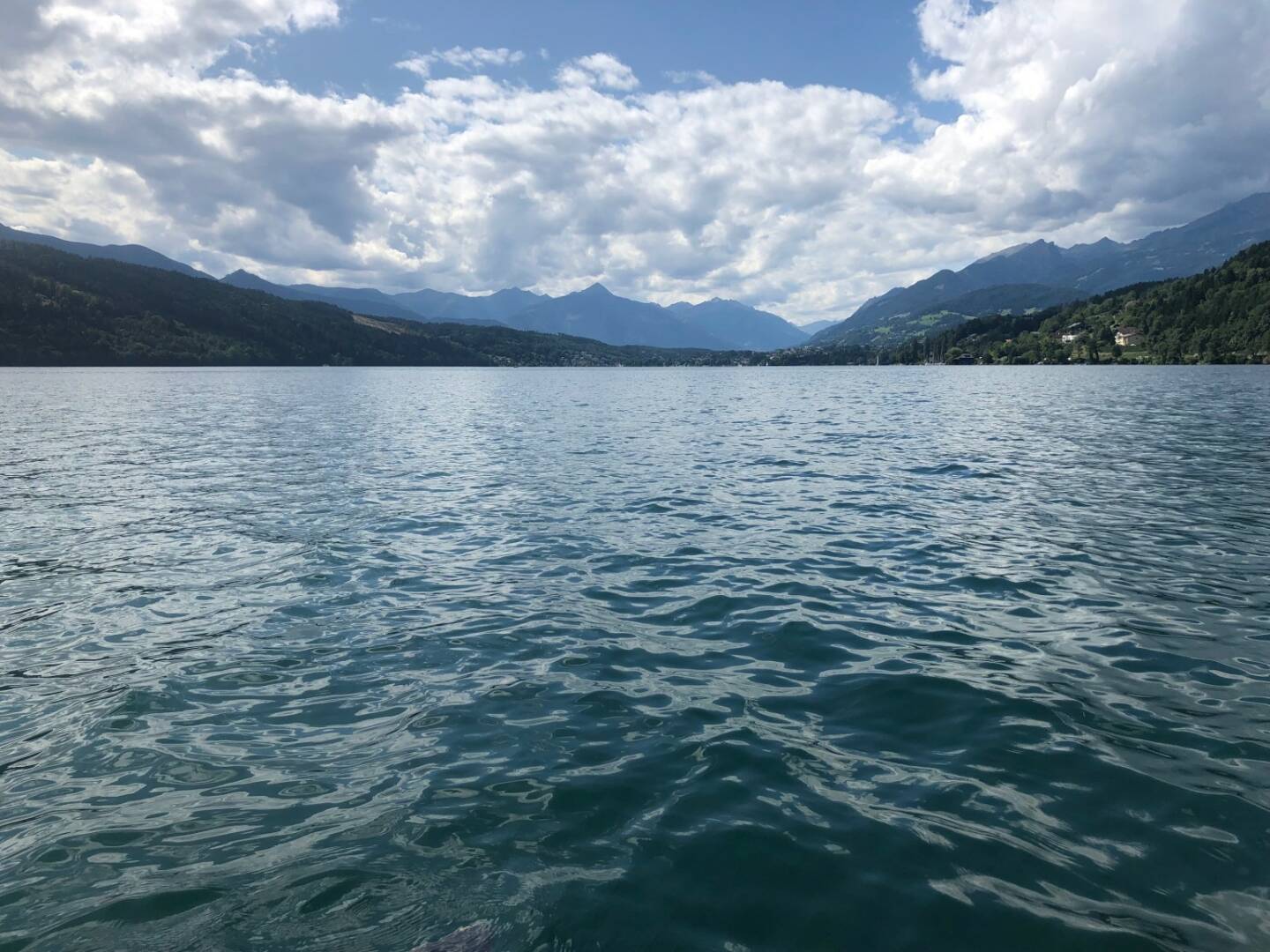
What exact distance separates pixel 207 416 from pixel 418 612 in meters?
61.0

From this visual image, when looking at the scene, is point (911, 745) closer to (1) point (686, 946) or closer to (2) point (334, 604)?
(1) point (686, 946)

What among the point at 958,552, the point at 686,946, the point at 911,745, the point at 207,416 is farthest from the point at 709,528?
the point at 207,416

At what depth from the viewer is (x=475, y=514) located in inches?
976

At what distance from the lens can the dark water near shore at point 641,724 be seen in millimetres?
6453

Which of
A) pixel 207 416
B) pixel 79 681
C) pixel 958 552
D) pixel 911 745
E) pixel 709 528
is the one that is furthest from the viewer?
pixel 207 416

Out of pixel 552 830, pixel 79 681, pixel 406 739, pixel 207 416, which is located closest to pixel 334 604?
pixel 79 681

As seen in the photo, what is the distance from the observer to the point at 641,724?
10.0m

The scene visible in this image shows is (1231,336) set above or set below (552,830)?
above

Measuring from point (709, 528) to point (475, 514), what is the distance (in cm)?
879

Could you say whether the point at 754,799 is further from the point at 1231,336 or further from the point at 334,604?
the point at 1231,336

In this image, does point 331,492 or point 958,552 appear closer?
point 958,552

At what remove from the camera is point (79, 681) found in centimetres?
1160

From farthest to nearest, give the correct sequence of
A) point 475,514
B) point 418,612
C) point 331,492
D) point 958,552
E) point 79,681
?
point 331,492 < point 475,514 < point 958,552 < point 418,612 < point 79,681

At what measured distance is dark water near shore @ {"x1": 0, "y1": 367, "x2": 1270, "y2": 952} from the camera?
645cm
